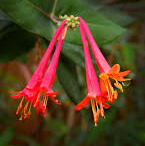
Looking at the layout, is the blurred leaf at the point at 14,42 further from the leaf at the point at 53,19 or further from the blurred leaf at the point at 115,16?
the blurred leaf at the point at 115,16

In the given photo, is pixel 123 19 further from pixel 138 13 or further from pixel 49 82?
pixel 49 82

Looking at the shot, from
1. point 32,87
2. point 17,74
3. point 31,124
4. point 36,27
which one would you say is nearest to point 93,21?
point 36,27

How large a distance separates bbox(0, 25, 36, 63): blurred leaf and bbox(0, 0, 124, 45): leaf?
0.53 feet

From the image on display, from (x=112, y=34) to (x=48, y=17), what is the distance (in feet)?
0.76

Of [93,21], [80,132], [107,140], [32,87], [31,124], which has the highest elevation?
[93,21]

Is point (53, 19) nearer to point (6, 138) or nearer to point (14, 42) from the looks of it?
point (14, 42)

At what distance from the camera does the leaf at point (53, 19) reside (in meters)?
0.62

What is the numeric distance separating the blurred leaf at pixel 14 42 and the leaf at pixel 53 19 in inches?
6.4

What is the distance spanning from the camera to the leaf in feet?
2.02

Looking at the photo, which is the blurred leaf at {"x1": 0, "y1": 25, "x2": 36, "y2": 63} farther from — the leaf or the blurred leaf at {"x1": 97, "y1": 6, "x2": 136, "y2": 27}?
the blurred leaf at {"x1": 97, "y1": 6, "x2": 136, "y2": 27}

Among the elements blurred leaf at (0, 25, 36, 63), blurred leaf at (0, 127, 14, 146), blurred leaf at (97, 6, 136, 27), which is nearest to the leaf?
blurred leaf at (0, 25, 36, 63)

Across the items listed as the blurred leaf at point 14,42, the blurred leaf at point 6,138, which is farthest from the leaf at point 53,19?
the blurred leaf at point 6,138

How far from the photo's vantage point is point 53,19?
727 mm

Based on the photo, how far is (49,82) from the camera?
57 cm
